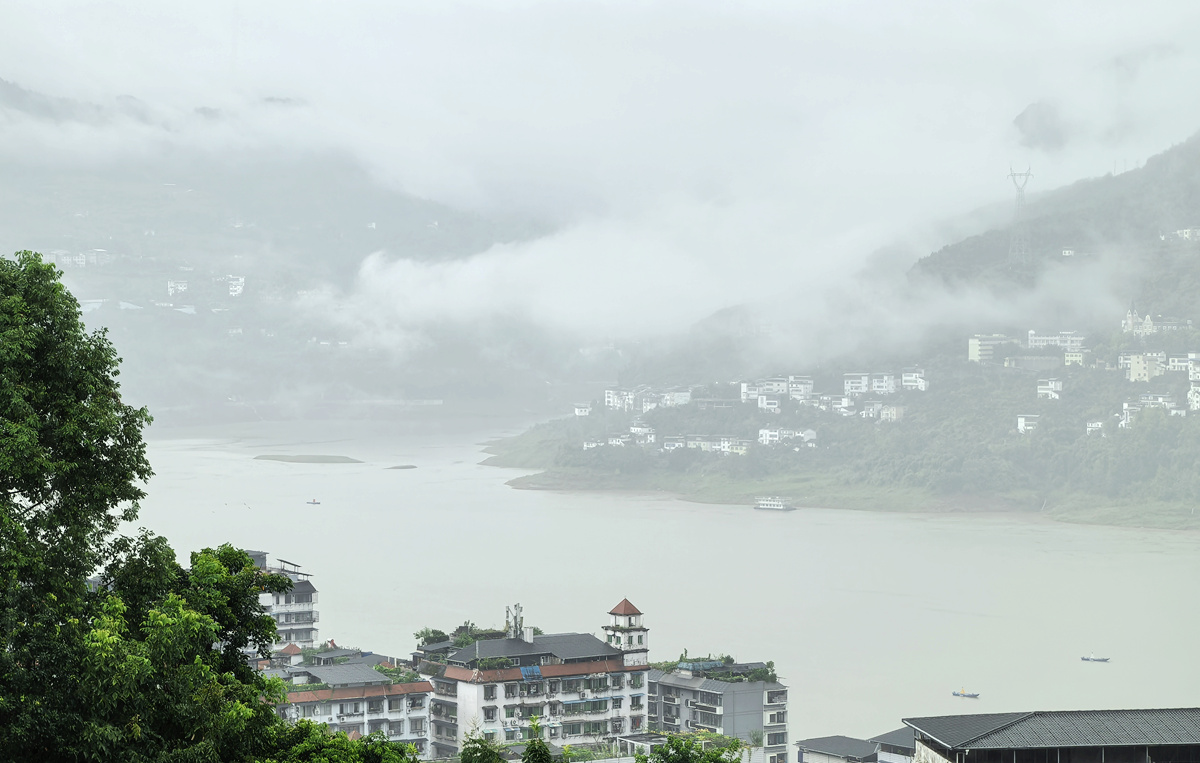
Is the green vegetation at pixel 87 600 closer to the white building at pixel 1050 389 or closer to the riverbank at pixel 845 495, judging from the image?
the riverbank at pixel 845 495

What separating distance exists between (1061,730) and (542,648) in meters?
4.56

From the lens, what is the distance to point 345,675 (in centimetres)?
816

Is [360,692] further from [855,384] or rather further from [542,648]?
[855,384]

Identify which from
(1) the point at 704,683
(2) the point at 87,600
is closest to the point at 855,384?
(1) the point at 704,683

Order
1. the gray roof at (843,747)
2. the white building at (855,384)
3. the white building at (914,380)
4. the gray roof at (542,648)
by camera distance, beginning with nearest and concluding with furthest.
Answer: the gray roof at (843,747), the gray roof at (542,648), the white building at (914,380), the white building at (855,384)

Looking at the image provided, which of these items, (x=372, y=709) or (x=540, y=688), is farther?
(x=540, y=688)

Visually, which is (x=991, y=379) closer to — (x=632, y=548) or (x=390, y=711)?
(x=632, y=548)

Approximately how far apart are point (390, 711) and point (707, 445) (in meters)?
32.8

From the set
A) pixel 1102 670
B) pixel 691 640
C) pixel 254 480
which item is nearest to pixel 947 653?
pixel 1102 670

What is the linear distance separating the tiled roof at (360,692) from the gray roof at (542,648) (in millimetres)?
303

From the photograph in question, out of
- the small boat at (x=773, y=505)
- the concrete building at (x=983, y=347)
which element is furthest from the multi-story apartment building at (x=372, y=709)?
the concrete building at (x=983, y=347)

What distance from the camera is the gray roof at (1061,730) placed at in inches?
170

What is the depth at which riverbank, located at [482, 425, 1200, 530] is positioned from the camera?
32.3 m

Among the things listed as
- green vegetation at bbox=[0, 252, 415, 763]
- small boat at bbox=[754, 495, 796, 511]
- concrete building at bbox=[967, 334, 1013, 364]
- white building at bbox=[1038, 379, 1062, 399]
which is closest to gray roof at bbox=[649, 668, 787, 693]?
green vegetation at bbox=[0, 252, 415, 763]
